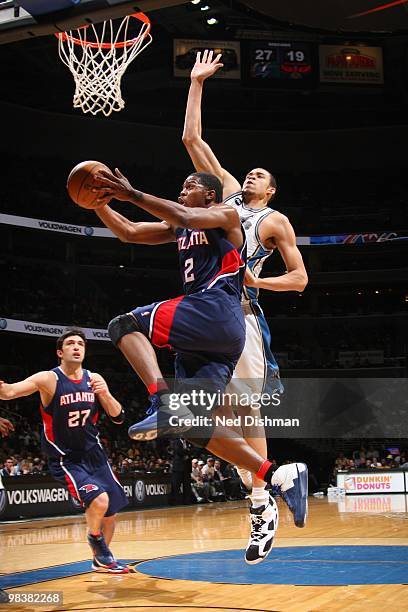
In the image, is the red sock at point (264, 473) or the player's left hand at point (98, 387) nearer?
the red sock at point (264, 473)

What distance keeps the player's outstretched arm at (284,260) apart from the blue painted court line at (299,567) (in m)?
2.92

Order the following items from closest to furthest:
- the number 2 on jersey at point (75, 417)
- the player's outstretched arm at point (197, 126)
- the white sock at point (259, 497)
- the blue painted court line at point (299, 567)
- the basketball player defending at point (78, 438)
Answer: the white sock at point (259, 497) → the player's outstretched arm at point (197, 126) → the blue painted court line at point (299, 567) → the basketball player defending at point (78, 438) → the number 2 on jersey at point (75, 417)

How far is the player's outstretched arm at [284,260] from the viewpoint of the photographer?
5.38 metres

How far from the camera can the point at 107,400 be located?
7152mm

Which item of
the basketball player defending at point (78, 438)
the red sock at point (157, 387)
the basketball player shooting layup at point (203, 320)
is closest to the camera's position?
the red sock at point (157, 387)

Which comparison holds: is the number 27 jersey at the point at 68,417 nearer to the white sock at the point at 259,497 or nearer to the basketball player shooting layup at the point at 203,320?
the white sock at the point at 259,497

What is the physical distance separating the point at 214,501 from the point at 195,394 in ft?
56.9

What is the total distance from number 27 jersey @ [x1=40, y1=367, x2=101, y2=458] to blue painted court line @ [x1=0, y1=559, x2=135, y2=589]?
121 cm

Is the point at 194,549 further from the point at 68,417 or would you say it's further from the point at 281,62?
the point at 281,62

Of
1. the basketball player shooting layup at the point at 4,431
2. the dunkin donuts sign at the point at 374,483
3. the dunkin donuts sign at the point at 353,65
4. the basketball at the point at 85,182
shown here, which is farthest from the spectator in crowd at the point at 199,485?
the basketball at the point at 85,182

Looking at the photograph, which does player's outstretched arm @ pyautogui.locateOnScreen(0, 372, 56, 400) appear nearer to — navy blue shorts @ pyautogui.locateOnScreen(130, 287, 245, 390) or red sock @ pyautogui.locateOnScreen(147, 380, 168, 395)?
Answer: navy blue shorts @ pyautogui.locateOnScreen(130, 287, 245, 390)

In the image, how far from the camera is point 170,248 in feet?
99.2

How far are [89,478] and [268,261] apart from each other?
23.5m

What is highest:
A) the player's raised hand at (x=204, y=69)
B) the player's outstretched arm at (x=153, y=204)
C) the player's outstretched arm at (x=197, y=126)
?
the player's raised hand at (x=204, y=69)
